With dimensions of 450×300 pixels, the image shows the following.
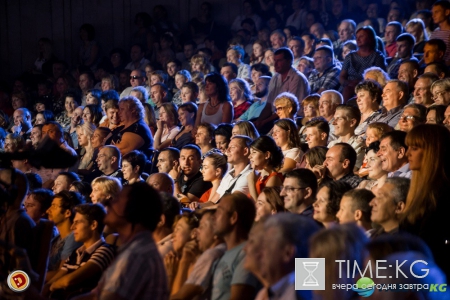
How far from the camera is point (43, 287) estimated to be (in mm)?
4852

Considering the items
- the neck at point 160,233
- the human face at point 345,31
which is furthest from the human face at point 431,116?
the human face at point 345,31

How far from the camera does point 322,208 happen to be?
4391 mm

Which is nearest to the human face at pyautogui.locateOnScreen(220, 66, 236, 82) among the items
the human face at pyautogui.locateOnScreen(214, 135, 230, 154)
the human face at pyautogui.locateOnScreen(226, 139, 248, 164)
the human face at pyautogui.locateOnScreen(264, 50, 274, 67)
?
the human face at pyautogui.locateOnScreen(264, 50, 274, 67)

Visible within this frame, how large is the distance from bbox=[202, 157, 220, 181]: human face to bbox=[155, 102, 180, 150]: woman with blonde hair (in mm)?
2031

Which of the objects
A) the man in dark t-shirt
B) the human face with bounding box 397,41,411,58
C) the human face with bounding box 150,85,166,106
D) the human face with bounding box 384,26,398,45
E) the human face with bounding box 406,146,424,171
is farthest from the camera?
the human face with bounding box 384,26,398,45

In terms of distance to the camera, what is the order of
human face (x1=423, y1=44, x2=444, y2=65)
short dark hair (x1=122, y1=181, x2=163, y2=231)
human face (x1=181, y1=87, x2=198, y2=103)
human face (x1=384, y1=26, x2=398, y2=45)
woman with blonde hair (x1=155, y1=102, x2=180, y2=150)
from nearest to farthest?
short dark hair (x1=122, y1=181, x2=163, y2=231), human face (x1=423, y1=44, x2=444, y2=65), woman with blonde hair (x1=155, y1=102, x2=180, y2=150), human face (x1=181, y1=87, x2=198, y2=103), human face (x1=384, y1=26, x2=398, y2=45)

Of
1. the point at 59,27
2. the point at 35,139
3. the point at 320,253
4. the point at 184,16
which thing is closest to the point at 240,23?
the point at 184,16

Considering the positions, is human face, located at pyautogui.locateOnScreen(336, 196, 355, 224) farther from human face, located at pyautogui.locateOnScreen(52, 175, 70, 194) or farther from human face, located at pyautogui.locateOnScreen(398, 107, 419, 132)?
human face, located at pyautogui.locateOnScreen(52, 175, 70, 194)

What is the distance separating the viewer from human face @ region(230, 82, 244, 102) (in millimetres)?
9008

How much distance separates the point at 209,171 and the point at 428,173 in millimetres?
2852

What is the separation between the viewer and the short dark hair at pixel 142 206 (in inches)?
135

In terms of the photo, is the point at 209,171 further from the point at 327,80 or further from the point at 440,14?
the point at 440,14

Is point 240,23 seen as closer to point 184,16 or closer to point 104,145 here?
point 184,16

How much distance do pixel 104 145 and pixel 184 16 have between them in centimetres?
628
